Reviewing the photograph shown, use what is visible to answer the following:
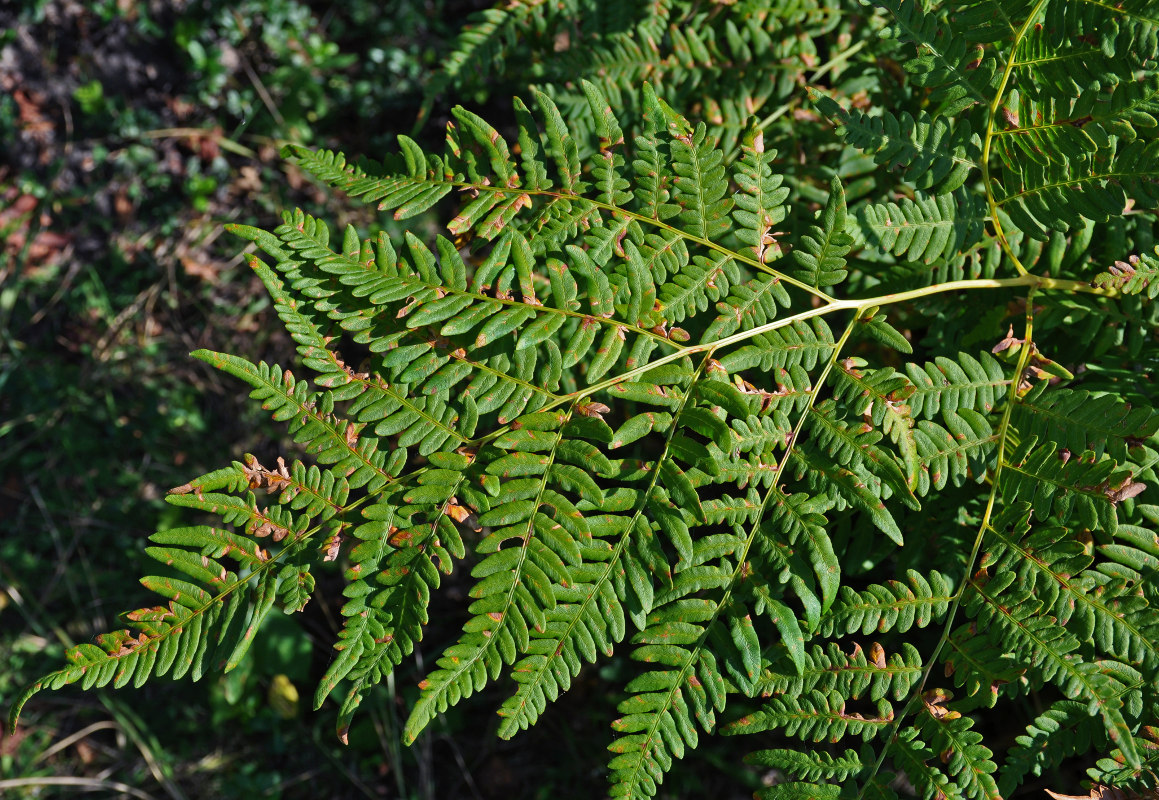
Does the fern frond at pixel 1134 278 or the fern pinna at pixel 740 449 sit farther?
the fern frond at pixel 1134 278

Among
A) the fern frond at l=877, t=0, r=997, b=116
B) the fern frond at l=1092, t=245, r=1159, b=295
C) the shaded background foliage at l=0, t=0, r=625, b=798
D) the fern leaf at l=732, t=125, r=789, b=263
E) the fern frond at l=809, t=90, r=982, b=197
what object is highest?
the fern frond at l=877, t=0, r=997, b=116

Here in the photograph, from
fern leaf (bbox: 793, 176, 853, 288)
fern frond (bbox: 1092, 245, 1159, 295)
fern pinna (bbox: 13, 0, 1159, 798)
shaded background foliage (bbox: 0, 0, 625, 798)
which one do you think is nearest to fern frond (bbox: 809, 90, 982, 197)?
fern pinna (bbox: 13, 0, 1159, 798)

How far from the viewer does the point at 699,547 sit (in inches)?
63.9

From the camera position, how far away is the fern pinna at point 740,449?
154 cm

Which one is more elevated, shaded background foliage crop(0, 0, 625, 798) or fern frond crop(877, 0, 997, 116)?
fern frond crop(877, 0, 997, 116)

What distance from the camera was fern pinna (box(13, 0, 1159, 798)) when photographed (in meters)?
1.54

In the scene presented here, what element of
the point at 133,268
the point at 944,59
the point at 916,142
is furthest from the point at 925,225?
the point at 133,268

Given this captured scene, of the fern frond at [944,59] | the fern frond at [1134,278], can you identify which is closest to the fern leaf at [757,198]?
the fern frond at [944,59]

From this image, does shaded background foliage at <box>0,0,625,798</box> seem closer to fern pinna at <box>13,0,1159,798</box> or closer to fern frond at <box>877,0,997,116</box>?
fern pinna at <box>13,0,1159,798</box>

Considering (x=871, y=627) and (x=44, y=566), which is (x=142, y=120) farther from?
(x=871, y=627)

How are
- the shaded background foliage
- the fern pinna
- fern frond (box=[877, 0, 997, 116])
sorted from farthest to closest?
1. the shaded background foliage
2. fern frond (box=[877, 0, 997, 116])
3. the fern pinna

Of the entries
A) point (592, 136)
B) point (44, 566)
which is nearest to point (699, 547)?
point (592, 136)

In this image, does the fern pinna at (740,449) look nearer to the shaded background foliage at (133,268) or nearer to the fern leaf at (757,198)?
the fern leaf at (757,198)

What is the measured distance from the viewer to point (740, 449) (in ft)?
5.34
